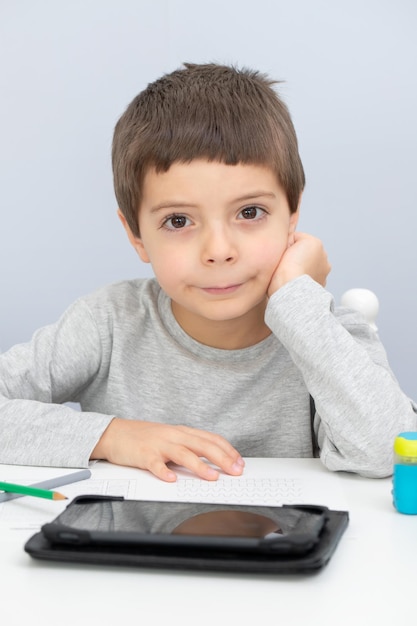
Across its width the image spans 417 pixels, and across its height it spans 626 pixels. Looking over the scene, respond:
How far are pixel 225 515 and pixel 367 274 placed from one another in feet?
4.34

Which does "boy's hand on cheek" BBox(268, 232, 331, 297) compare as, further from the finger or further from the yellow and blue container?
the yellow and blue container

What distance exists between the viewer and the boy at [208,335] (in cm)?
108

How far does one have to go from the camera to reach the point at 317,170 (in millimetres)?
2023

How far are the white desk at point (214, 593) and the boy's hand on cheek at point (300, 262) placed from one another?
467 millimetres

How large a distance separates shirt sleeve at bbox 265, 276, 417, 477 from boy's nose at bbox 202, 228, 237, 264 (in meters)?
0.08

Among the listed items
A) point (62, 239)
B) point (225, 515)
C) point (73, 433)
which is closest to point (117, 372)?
point (73, 433)

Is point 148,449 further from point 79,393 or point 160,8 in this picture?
point 160,8

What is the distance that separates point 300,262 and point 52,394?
16.4 inches

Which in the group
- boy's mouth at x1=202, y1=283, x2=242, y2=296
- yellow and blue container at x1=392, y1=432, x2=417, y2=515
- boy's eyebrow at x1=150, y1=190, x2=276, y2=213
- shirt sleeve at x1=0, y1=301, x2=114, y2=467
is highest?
boy's eyebrow at x1=150, y1=190, x2=276, y2=213

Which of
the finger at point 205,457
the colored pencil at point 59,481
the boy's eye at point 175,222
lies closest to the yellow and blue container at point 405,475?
the finger at point 205,457

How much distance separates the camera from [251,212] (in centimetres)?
119

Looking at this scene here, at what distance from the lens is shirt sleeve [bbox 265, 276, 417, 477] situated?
3.44 ft

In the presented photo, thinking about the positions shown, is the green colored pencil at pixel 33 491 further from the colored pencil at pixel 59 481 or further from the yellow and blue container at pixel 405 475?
the yellow and blue container at pixel 405 475

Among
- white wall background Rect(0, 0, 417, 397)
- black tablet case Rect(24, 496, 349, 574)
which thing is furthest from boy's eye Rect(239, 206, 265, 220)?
white wall background Rect(0, 0, 417, 397)
